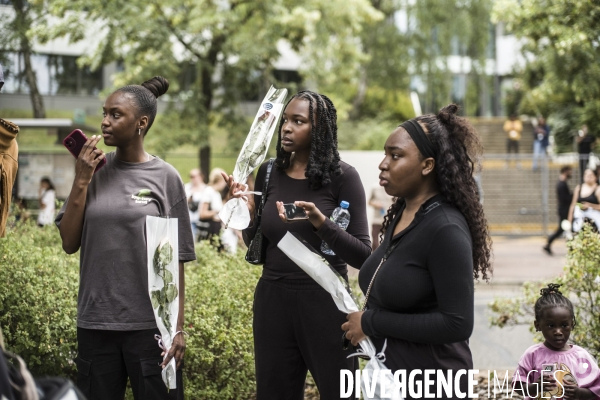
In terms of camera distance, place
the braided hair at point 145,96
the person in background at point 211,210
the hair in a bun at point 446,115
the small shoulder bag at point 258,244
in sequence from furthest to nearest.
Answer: the person in background at point 211,210, the small shoulder bag at point 258,244, the braided hair at point 145,96, the hair in a bun at point 446,115

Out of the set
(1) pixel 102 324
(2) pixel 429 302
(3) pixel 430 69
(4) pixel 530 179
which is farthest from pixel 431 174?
(3) pixel 430 69

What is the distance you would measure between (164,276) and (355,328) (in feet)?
3.16

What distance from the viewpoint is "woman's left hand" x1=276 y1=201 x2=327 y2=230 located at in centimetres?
329

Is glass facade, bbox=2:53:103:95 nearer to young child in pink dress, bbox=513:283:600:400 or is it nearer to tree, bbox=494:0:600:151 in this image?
tree, bbox=494:0:600:151

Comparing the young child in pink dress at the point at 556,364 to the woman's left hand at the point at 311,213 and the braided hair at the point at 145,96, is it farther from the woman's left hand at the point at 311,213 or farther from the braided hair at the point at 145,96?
the braided hair at the point at 145,96

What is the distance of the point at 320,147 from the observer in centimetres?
373

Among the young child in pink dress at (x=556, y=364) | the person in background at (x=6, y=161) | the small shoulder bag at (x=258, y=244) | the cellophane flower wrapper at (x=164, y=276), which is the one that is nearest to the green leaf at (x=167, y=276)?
the cellophane flower wrapper at (x=164, y=276)

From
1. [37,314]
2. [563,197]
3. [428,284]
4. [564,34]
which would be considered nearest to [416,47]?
[563,197]

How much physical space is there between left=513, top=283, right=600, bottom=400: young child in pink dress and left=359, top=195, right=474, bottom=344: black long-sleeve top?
149 cm

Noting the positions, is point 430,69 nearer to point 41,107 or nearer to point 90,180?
point 41,107

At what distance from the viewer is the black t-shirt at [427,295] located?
2756 mm

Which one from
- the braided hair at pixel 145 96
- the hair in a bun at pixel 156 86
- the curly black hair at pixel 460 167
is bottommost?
the curly black hair at pixel 460 167

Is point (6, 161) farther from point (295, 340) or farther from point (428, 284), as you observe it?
point (428, 284)

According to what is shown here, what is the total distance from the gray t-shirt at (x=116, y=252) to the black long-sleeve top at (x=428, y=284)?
1.13m
